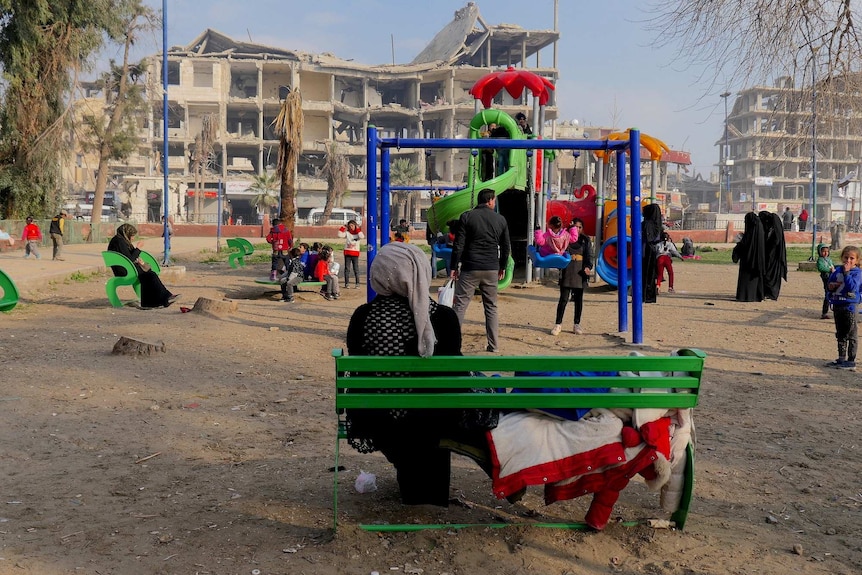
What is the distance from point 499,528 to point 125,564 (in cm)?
171

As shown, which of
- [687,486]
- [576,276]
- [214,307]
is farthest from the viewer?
[214,307]

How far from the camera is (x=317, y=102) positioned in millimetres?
77812

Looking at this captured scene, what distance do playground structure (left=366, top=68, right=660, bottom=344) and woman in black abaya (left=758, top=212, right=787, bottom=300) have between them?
249 cm

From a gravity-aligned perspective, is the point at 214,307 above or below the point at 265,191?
below

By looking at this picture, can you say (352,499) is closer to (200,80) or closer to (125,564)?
(125,564)

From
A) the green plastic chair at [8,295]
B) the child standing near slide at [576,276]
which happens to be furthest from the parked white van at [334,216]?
the child standing near slide at [576,276]

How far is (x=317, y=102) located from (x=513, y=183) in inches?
2586

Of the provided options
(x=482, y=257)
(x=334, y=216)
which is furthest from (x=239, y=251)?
(x=334, y=216)

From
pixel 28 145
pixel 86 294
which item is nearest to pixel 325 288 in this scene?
pixel 86 294

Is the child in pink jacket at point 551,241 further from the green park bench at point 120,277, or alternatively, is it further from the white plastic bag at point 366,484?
the white plastic bag at point 366,484

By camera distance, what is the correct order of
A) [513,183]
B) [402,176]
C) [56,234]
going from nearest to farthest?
[513,183] < [56,234] < [402,176]

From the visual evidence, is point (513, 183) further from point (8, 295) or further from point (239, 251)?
point (239, 251)

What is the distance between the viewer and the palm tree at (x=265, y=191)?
2623 inches

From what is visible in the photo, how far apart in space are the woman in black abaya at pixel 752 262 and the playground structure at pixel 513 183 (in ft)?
6.72
